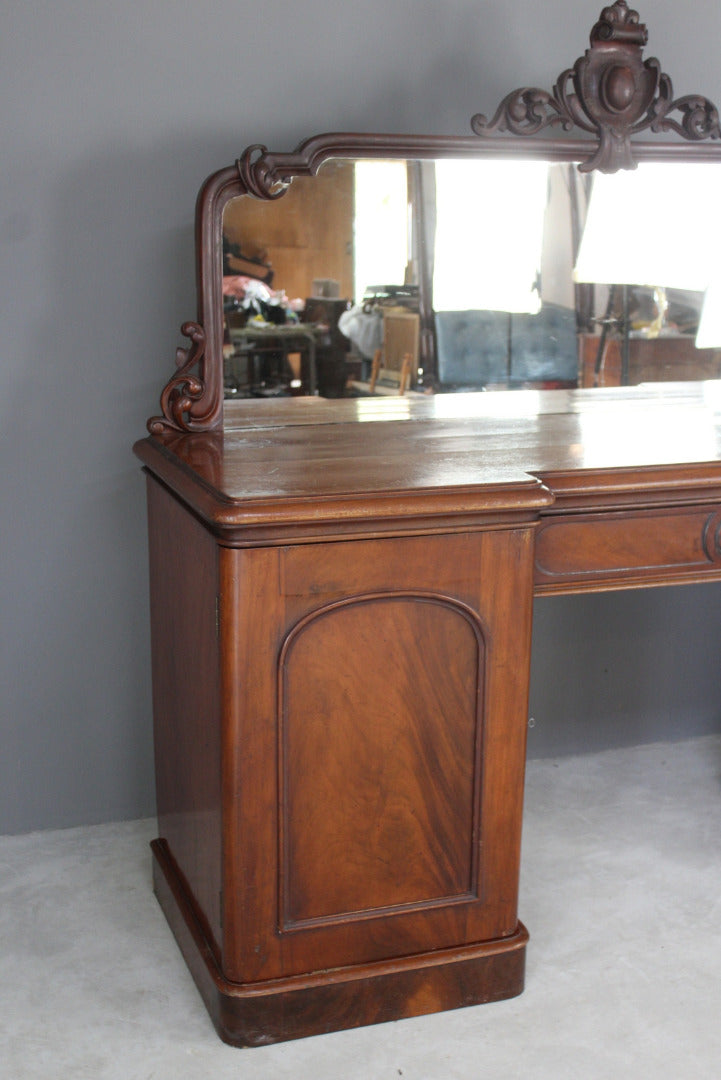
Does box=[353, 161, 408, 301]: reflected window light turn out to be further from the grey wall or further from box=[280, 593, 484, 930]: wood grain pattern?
box=[280, 593, 484, 930]: wood grain pattern

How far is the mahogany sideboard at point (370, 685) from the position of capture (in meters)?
1.72

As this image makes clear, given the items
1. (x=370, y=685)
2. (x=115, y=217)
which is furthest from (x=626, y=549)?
(x=115, y=217)

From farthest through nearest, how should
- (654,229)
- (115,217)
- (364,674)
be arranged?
1. (654,229)
2. (115,217)
3. (364,674)

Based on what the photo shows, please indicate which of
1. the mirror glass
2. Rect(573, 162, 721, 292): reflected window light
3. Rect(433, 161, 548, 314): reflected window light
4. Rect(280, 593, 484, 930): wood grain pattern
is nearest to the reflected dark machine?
Rect(280, 593, 484, 930): wood grain pattern

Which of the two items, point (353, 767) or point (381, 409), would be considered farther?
point (381, 409)

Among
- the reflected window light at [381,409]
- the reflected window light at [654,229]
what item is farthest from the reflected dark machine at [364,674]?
the reflected window light at [654,229]

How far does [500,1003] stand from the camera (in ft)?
6.49

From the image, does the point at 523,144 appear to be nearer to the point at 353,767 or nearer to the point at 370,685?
the point at 370,685

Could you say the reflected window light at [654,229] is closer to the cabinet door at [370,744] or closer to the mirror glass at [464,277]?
the mirror glass at [464,277]

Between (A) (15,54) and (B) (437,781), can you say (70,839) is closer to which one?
(B) (437,781)

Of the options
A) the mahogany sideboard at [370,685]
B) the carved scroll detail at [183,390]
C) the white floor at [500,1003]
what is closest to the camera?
the mahogany sideboard at [370,685]

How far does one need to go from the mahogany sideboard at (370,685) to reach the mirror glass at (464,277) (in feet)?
1.15

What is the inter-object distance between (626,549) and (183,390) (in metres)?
0.86

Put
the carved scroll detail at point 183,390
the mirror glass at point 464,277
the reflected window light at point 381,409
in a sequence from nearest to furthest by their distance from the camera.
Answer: the carved scroll detail at point 183,390, the mirror glass at point 464,277, the reflected window light at point 381,409
